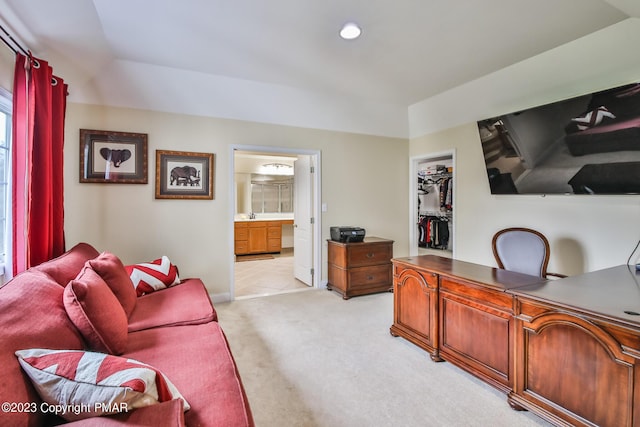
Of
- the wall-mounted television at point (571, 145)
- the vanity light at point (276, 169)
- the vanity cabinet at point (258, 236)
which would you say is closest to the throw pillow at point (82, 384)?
the wall-mounted television at point (571, 145)

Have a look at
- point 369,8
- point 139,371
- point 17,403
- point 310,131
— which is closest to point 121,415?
point 139,371

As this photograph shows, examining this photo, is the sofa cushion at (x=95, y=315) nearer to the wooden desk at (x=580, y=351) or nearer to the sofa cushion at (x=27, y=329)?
the sofa cushion at (x=27, y=329)

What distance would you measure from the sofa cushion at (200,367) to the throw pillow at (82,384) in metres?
0.24

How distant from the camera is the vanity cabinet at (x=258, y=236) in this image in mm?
7160

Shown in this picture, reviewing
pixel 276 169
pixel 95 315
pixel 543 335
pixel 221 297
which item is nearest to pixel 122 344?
pixel 95 315

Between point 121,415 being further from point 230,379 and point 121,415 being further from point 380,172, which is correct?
point 380,172

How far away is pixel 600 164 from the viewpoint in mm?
2680

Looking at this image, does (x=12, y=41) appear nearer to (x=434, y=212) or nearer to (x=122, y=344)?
(x=122, y=344)

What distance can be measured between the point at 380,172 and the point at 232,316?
304 centimetres

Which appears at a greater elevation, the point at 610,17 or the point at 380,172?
the point at 610,17

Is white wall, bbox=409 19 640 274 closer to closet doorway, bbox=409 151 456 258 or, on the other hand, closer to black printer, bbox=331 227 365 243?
closet doorway, bbox=409 151 456 258

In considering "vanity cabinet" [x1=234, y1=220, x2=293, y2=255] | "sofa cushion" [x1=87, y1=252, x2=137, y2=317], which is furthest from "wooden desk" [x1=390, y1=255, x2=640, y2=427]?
"vanity cabinet" [x1=234, y1=220, x2=293, y2=255]

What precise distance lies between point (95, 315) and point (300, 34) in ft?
8.67

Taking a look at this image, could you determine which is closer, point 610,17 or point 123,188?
point 610,17
